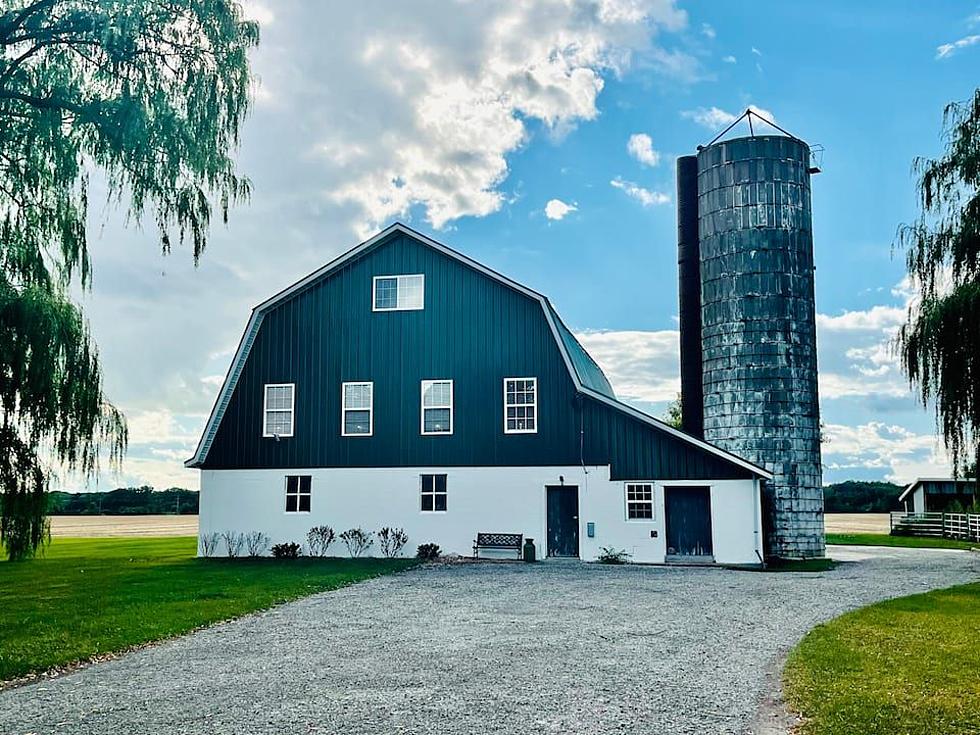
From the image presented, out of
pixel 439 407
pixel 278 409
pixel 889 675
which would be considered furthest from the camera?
pixel 278 409

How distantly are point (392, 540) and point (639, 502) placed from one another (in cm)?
633

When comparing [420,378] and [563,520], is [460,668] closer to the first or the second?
[563,520]

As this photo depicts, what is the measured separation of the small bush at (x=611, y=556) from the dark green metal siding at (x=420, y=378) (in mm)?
1866

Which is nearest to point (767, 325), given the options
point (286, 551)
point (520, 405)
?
point (520, 405)

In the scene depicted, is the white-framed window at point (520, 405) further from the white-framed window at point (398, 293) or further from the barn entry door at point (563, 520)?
the white-framed window at point (398, 293)

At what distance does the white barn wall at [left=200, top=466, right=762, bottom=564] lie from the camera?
74.5ft

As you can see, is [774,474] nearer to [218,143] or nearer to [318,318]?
[318,318]

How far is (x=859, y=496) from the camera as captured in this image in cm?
6944

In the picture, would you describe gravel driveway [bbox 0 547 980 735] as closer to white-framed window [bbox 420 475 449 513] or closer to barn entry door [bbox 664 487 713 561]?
barn entry door [bbox 664 487 713 561]

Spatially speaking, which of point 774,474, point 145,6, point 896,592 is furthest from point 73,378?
point 774,474

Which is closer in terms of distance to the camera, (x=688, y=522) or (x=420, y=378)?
(x=688, y=522)

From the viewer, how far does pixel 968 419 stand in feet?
55.2

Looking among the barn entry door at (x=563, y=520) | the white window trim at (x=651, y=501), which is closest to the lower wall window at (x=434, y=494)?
the barn entry door at (x=563, y=520)

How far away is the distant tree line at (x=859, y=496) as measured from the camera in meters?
68.3
